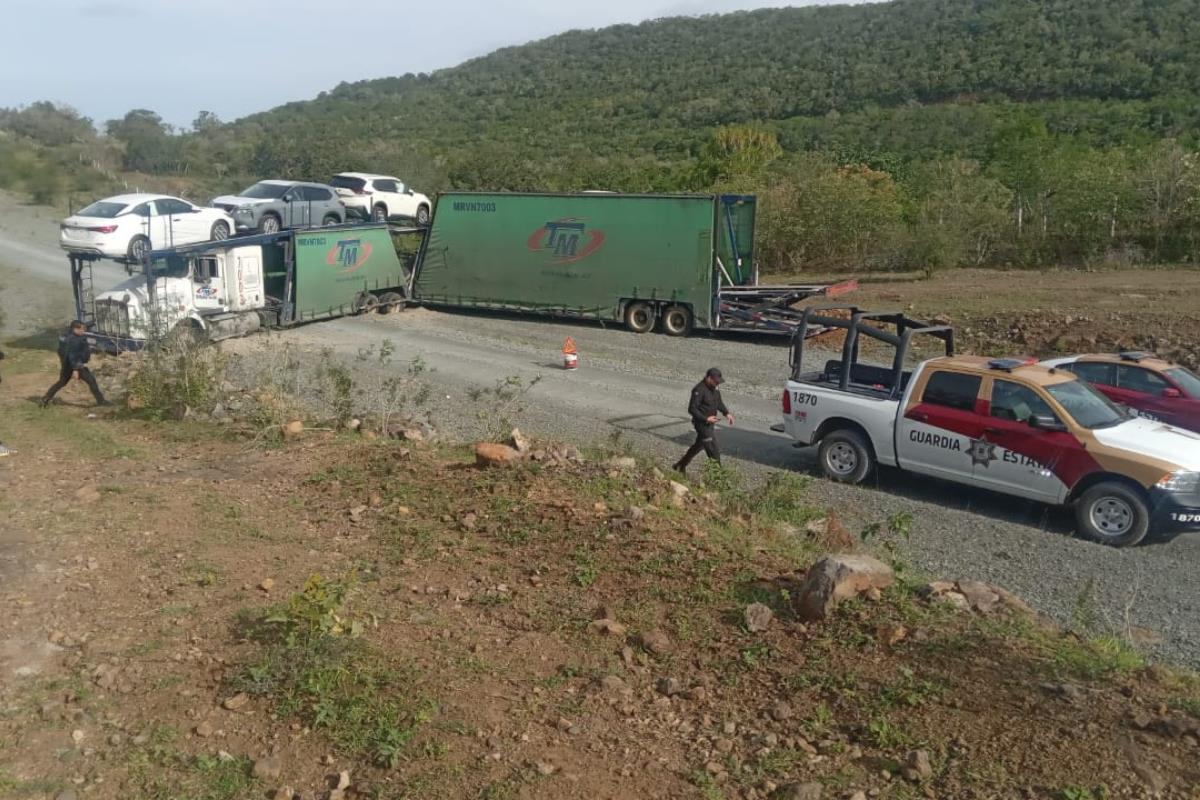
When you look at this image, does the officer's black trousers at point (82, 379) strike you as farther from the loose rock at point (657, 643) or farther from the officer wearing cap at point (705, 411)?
the loose rock at point (657, 643)

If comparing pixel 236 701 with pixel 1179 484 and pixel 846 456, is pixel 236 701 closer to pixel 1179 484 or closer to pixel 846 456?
pixel 846 456

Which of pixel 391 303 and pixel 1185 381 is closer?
pixel 1185 381

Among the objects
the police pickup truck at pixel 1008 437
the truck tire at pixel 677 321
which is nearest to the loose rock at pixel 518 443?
the police pickup truck at pixel 1008 437

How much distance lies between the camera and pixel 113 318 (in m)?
20.6

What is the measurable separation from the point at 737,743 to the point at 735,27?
107167mm

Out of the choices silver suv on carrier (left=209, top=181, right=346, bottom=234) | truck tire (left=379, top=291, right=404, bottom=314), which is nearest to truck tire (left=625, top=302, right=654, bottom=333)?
truck tire (left=379, top=291, right=404, bottom=314)

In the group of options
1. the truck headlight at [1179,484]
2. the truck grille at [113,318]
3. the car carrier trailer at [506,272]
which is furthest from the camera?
the car carrier trailer at [506,272]

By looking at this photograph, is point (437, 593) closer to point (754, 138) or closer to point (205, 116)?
point (754, 138)

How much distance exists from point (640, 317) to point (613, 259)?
153 centimetres

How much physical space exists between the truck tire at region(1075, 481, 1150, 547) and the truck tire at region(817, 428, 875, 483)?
2.49m

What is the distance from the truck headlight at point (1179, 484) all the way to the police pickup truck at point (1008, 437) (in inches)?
0.4

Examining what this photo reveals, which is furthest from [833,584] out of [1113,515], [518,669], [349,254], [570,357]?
[349,254]

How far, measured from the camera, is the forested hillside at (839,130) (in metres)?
29.0

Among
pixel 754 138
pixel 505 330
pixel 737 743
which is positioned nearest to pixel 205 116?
pixel 754 138
